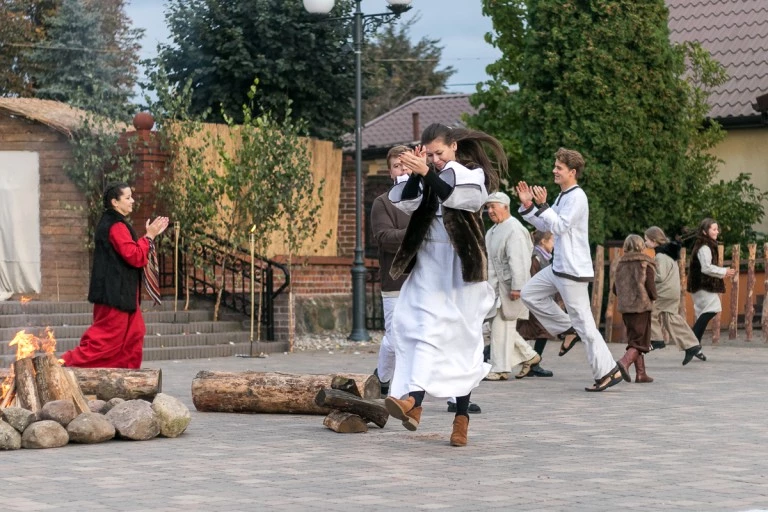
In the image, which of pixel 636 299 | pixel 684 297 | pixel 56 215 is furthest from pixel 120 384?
pixel 684 297

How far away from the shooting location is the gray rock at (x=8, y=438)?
30.2 ft

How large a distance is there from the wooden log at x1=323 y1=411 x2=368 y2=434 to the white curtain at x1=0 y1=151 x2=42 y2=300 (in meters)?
11.8

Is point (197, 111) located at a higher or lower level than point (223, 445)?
higher

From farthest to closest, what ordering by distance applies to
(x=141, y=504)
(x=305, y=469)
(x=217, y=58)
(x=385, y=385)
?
1. (x=217, y=58)
2. (x=385, y=385)
3. (x=305, y=469)
4. (x=141, y=504)

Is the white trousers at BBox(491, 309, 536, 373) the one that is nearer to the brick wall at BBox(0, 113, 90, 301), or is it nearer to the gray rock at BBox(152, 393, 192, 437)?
the gray rock at BBox(152, 393, 192, 437)

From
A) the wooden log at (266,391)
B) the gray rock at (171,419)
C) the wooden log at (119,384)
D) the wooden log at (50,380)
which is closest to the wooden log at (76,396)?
the wooden log at (50,380)

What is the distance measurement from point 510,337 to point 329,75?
12482mm

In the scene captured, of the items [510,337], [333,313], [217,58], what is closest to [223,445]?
[510,337]

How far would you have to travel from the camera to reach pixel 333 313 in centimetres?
2206

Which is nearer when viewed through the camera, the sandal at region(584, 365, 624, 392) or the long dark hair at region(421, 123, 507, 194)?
the long dark hair at region(421, 123, 507, 194)

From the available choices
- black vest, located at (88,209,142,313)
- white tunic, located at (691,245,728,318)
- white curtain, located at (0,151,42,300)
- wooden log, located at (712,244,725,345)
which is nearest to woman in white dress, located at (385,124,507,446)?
black vest, located at (88,209,142,313)

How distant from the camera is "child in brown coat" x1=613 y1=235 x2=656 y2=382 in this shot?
539 inches

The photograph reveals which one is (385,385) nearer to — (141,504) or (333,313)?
(141,504)

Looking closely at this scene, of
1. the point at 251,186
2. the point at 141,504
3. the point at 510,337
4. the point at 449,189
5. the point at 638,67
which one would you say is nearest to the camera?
the point at 141,504
